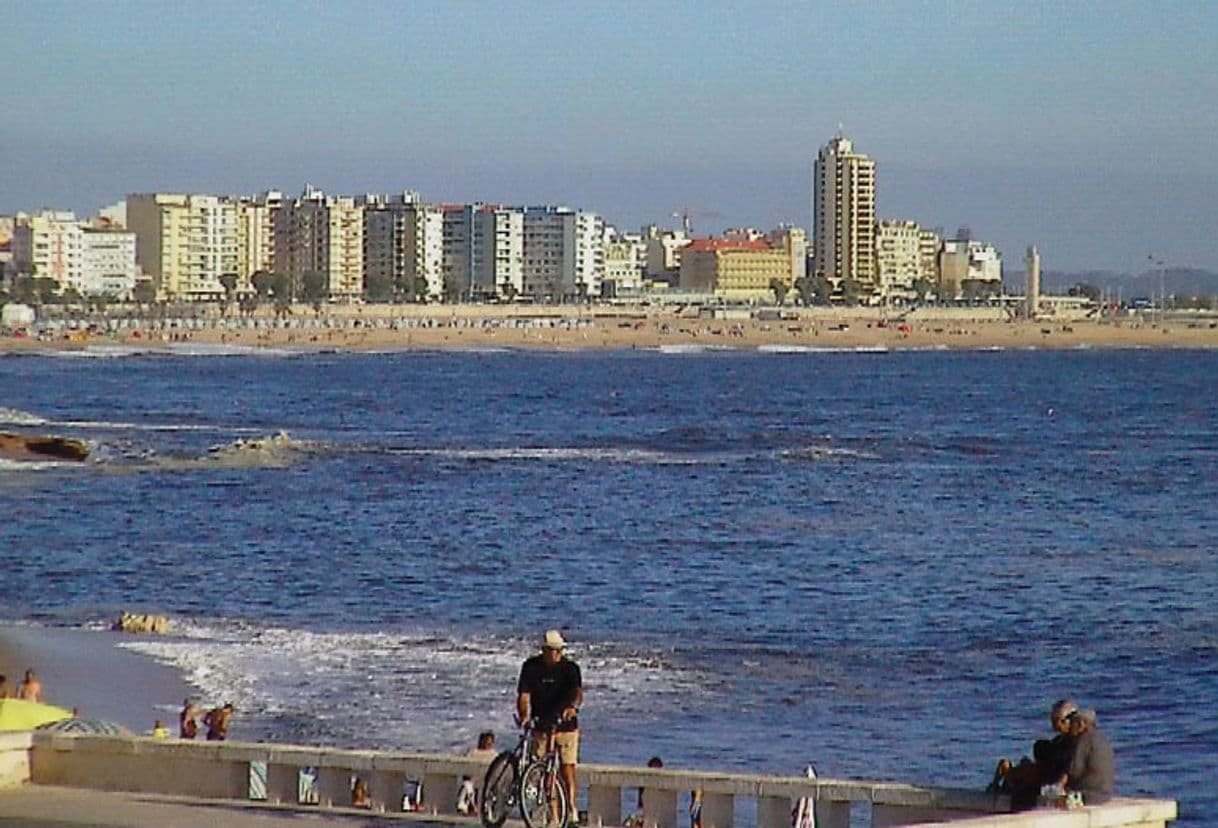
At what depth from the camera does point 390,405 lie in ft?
336

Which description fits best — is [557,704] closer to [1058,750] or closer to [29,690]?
[1058,750]

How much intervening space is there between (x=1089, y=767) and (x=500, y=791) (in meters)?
2.93

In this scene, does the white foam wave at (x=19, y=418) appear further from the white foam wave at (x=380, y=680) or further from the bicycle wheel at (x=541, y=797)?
the bicycle wheel at (x=541, y=797)

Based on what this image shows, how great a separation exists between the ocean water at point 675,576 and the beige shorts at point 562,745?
8.35m

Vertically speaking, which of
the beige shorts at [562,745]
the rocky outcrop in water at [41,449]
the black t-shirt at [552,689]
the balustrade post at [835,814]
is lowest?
the rocky outcrop in water at [41,449]

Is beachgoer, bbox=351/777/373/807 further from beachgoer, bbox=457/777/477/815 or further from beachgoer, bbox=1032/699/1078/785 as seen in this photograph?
beachgoer, bbox=1032/699/1078/785

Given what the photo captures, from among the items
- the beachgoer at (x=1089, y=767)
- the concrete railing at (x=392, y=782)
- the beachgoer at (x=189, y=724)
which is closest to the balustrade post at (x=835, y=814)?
the concrete railing at (x=392, y=782)

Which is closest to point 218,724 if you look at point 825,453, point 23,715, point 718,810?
point 23,715

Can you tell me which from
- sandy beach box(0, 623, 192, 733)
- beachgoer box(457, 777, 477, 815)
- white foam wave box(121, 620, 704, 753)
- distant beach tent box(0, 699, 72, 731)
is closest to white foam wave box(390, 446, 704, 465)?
white foam wave box(121, 620, 704, 753)

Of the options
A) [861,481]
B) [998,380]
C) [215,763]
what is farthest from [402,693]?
[998,380]

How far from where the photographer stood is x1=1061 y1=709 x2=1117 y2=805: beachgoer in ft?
39.5

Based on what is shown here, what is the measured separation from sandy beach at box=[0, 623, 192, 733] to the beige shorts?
31.0ft

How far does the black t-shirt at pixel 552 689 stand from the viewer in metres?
12.8

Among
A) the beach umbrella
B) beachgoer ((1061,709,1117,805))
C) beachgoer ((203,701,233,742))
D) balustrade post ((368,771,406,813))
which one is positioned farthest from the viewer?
beachgoer ((203,701,233,742))
